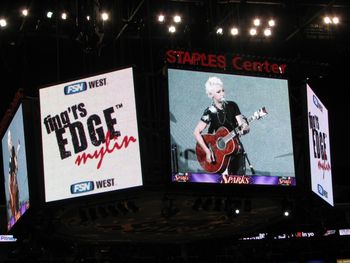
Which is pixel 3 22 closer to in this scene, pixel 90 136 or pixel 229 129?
pixel 90 136

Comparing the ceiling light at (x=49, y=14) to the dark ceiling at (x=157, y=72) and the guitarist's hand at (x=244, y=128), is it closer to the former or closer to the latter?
the dark ceiling at (x=157, y=72)

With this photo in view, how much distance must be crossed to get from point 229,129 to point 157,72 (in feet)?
3.85

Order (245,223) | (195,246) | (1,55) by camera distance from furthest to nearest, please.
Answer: (1,55)
(195,246)
(245,223)

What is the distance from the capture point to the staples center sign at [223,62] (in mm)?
8430

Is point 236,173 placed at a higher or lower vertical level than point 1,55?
lower

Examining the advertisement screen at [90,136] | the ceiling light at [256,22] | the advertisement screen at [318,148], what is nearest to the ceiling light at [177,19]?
the ceiling light at [256,22]

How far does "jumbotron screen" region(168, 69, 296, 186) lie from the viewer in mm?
8367

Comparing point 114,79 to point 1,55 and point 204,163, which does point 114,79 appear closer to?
point 204,163

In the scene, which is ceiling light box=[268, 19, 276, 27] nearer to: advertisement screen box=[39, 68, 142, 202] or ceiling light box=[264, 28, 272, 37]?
ceiling light box=[264, 28, 272, 37]

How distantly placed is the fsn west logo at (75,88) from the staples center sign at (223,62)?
1102 mm

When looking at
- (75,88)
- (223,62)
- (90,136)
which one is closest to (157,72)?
(223,62)

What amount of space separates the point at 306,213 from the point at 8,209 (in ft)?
14.8

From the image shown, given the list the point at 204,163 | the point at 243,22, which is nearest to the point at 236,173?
the point at 204,163

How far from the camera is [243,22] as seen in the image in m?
15.9
